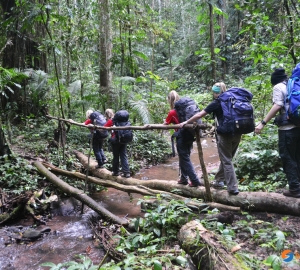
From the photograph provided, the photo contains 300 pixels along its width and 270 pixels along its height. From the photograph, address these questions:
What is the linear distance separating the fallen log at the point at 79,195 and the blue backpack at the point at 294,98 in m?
3.22

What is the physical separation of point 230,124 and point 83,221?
3.67 meters

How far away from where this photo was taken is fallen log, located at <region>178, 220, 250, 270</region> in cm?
264

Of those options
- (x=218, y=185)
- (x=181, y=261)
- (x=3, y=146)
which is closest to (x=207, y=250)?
(x=181, y=261)

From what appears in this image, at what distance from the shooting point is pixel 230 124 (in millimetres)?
4582

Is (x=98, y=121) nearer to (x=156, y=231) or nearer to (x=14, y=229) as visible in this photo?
(x=14, y=229)

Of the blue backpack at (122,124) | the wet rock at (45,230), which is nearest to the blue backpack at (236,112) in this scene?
the blue backpack at (122,124)

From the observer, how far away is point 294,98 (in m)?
4.25

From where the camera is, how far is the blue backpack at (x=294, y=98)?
4180mm

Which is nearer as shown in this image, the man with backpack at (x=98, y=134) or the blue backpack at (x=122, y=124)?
the blue backpack at (x=122, y=124)

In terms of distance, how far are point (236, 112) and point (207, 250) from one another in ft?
7.96

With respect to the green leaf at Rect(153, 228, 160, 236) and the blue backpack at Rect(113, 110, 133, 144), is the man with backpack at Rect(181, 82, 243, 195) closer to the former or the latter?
the green leaf at Rect(153, 228, 160, 236)

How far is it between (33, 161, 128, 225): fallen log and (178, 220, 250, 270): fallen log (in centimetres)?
205

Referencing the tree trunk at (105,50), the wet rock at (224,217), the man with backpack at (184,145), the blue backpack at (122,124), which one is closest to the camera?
the wet rock at (224,217)

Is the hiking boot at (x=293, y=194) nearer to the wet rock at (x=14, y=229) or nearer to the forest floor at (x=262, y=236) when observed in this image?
the forest floor at (x=262, y=236)
